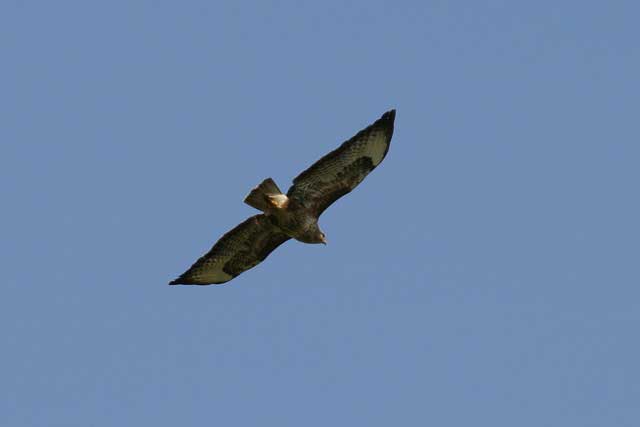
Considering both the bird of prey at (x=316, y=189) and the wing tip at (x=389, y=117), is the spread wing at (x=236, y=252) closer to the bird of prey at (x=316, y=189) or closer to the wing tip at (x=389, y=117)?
the bird of prey at (x=316, y=189)

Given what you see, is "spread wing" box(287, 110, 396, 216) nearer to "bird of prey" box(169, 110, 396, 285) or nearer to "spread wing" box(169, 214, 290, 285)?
"bird of prey" box(169, 110, 396, 285)

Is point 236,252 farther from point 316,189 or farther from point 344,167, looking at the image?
point 344,167

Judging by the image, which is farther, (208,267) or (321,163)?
(208,267)

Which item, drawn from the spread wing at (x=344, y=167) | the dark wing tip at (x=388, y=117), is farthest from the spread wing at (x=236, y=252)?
the dark wing tip at (x=388, y=117)

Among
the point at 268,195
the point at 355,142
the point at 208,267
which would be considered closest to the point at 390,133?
the point at 355,142

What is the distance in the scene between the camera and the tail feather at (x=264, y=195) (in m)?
22.4

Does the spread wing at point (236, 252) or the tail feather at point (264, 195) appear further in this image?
the spread wing at point (236, 252)

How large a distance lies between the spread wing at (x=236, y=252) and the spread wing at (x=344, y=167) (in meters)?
1.01

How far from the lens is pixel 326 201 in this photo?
2294 centimetres

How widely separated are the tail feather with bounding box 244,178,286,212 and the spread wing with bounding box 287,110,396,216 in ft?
1.20

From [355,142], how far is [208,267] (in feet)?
11.9

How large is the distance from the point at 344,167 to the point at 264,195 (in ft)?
4.47

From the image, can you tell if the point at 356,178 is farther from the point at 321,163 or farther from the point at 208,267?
the point at 208,267

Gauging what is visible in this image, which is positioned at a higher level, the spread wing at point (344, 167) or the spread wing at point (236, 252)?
the spread wing at point (236, 252)
